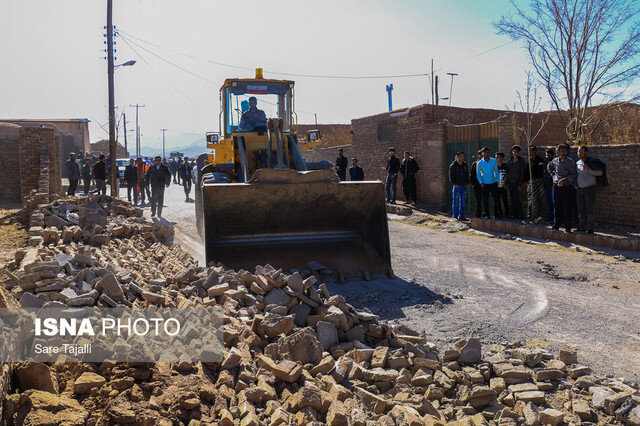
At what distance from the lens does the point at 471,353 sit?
14.5ft

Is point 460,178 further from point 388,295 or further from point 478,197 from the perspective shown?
point 388,295

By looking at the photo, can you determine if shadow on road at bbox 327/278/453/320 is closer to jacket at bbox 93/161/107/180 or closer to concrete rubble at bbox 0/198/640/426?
concrete rubble at bbox 0/198/640/426

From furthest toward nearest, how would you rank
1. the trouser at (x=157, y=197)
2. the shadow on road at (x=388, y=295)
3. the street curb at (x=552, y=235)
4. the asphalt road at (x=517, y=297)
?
the trouser at (x=157, y=197), the street curb at (x=552, y=235), the shadow on road at (x=388, y=295), the asphalt road at (x=517, y=297)

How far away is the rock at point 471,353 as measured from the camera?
441 cm

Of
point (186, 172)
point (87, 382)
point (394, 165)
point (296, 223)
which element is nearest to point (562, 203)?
point (296, 223)

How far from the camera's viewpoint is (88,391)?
334 centimetres

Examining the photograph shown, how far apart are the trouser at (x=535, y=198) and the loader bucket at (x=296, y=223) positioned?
6.27 meters

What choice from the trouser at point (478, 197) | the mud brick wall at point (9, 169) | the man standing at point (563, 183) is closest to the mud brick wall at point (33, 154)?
the mud brick wall at point (9, 169)

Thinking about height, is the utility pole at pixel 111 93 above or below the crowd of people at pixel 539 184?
above

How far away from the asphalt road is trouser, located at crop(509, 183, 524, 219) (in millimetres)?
2805

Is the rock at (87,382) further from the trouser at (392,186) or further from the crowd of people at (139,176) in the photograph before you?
the trouser at (392,186)

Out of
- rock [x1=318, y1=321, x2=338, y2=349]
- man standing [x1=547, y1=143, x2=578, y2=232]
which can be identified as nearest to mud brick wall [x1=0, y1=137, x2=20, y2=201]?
man standing [x1=547, y1=143, x2=578, y2=232]

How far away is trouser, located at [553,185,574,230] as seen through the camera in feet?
36.6

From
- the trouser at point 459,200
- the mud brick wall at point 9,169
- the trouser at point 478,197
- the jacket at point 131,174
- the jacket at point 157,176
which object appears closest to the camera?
the trouser at point 478,197
